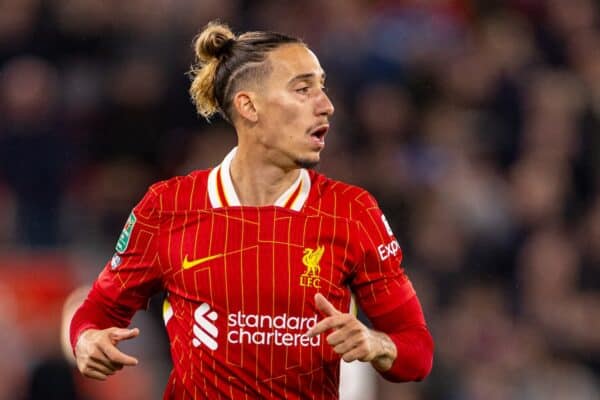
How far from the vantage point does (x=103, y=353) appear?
4258 mm

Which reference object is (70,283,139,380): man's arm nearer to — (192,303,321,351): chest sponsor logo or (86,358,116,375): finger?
(86,358,116,375): finger

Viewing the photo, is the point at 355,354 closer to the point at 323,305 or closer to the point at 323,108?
the point at 323,305

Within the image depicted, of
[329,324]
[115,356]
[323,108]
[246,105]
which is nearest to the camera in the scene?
[329,324]

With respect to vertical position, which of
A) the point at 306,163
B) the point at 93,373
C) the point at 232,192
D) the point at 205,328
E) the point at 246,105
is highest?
the point at 246,105

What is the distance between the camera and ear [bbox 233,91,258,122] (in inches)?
181

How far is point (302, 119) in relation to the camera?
449cm

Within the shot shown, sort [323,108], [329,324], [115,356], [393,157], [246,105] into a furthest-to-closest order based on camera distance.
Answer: [393,157] < [246,105] < [323,108] < [115,356] < [329,324]

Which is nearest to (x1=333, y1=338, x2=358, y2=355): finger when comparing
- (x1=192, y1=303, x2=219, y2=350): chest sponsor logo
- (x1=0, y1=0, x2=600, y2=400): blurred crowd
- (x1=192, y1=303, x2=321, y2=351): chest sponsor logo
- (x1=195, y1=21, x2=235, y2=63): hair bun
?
(x1=192, y1=303, x2=321, y2=351): chest sponsor logo

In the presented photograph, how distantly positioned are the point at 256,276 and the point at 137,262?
16.4 inches

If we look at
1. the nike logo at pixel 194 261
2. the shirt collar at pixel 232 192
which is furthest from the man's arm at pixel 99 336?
the shirt collar at pixel 232 192

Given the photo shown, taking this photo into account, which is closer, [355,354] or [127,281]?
[355,354]

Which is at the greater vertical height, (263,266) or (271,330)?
(263,266)

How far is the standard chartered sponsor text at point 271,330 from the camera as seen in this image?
4.38 meters

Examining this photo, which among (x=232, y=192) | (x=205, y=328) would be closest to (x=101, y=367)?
(x=205, y=328)
